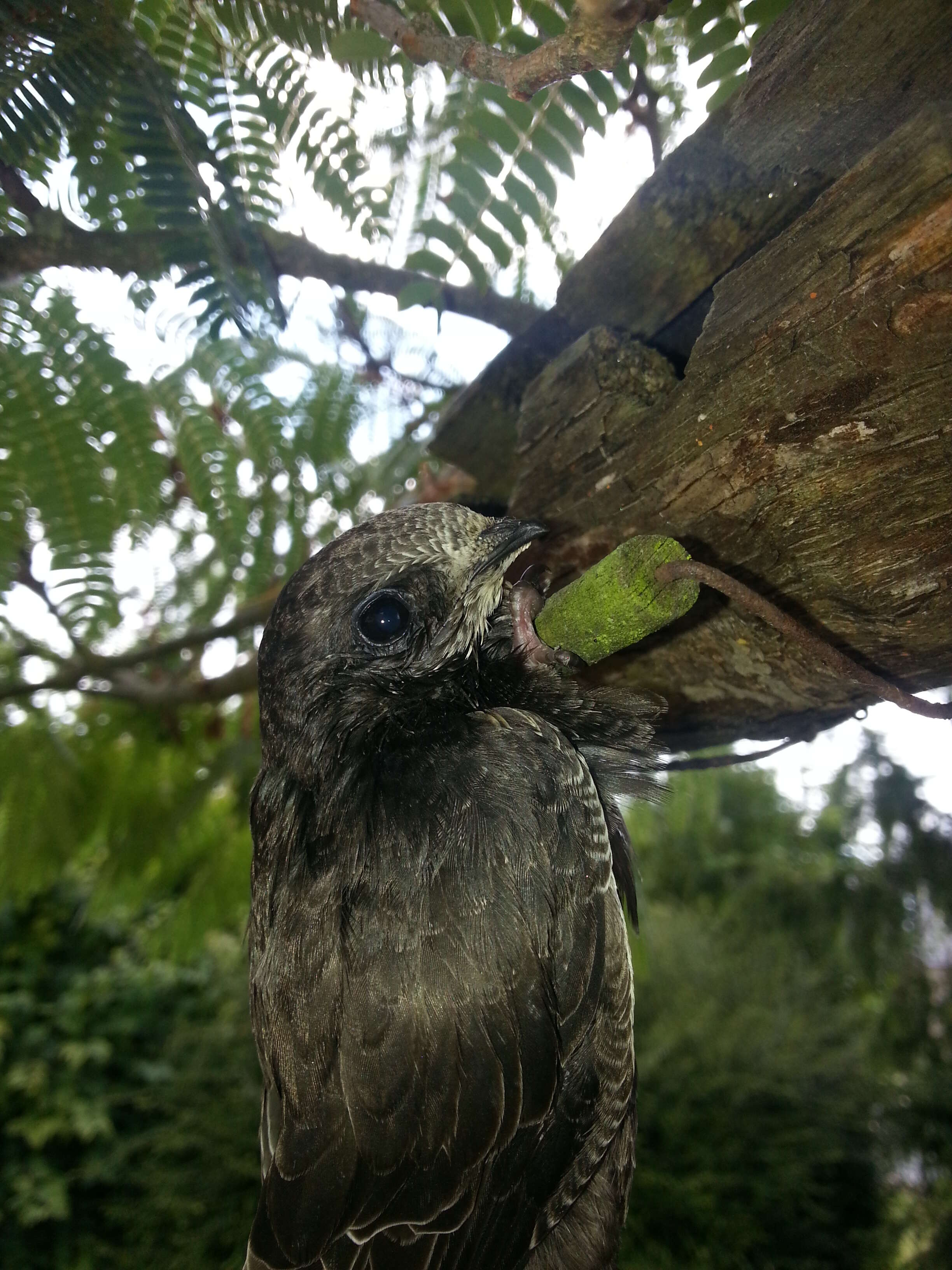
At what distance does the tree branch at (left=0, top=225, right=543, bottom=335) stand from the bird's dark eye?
1.87 ft

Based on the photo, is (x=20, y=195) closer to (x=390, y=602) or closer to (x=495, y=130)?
(x=495, y=130)

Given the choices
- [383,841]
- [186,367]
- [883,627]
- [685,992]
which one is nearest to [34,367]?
[186,367]

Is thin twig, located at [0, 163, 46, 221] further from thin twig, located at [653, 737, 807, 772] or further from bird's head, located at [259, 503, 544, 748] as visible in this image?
thin twig, located at [653, 737, 807, 772]

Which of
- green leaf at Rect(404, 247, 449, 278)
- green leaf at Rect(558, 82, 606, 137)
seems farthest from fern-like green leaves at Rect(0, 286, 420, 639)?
green leaf at Rect(558, 82, 606, 137)

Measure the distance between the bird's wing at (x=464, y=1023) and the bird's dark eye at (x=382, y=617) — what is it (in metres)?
0.23

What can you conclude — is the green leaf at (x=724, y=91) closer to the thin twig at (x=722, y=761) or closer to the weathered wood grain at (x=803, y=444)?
the weathered wood grain at (x=803, y=444)

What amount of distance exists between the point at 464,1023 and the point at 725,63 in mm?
1603

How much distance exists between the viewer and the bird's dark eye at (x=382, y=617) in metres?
1.22

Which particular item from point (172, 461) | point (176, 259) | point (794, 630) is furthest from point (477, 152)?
point (172, 461)

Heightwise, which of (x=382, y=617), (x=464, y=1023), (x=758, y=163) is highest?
(x=758, y=163)

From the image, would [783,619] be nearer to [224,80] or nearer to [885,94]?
[885,94]

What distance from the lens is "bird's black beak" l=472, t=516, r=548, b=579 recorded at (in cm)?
123

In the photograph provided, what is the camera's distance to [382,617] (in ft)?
4.02

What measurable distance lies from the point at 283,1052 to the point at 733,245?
4.97 feet
